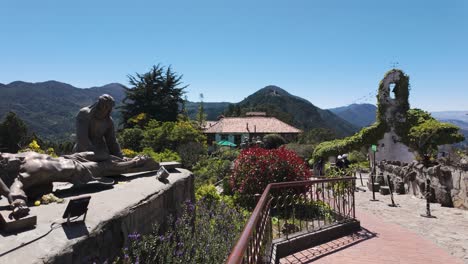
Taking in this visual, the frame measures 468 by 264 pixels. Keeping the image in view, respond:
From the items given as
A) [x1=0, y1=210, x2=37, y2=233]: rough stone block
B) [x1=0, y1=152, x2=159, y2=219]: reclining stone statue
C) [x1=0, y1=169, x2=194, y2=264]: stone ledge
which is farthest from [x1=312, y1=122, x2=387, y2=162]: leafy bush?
[x1=0, y1=210, x2=37, y2=233]: rough stone block

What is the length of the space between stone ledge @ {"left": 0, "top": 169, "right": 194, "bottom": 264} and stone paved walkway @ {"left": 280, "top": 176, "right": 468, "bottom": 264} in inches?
89.7

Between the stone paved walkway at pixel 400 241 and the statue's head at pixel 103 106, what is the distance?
3809 millimetres

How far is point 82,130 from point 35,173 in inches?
64.7

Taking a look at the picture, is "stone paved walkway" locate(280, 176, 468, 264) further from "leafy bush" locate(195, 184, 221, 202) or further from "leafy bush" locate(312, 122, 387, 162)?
"leafy bush" locate(312, 122, 387, 162)

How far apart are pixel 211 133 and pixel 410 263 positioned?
1556 inches

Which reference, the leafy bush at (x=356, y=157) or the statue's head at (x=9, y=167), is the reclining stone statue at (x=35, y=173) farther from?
the leafy bush at (x=356, y=157)

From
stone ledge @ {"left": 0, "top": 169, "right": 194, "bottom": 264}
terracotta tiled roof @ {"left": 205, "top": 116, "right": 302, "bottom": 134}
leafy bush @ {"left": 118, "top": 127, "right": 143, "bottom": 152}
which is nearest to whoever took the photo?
stone ledge @ {"left": 0, "top": 169, "right": 194, "bottom": 264}

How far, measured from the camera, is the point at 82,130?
542 cm

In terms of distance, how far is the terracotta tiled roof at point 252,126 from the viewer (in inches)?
1682

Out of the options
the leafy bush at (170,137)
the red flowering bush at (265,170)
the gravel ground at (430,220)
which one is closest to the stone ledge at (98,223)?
the red flowering bush at (265,170)

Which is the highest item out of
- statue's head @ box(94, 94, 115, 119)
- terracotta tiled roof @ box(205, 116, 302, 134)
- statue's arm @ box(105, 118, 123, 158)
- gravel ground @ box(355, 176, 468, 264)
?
terracotta tiled roof @ box(205, 116, 302, 134)

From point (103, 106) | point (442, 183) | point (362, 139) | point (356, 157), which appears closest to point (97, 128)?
point (103, 106)

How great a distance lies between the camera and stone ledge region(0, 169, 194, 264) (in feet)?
8.71

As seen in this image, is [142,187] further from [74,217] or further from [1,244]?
[1,244]
